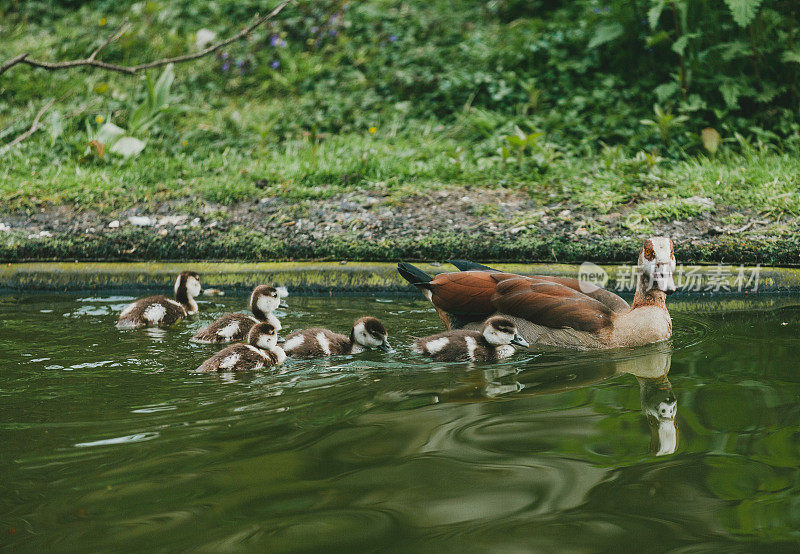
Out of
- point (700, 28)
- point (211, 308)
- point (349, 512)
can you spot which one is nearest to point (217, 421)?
point (349, 512)

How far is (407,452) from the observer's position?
2758 millimetres

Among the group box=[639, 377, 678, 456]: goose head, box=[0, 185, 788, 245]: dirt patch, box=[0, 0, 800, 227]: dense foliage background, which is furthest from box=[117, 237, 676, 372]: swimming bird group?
box=[0, 0, 800, 227]: dense foliage background

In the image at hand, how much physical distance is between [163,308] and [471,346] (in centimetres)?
210

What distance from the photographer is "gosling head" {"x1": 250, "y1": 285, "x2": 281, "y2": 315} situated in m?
5.03

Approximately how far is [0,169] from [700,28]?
7.11 meters

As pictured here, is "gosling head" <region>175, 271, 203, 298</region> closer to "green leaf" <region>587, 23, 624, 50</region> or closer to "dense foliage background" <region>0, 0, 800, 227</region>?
"dense foliage background" <region>0, 0, 800, 227</region>

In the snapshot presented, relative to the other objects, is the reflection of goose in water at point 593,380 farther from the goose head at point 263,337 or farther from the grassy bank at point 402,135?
the grassy bank at point 402,135

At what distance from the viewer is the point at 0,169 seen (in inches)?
322

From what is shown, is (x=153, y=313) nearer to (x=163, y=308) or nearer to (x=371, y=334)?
(x=163, y=308)

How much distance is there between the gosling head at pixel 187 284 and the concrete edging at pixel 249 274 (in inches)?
13.9

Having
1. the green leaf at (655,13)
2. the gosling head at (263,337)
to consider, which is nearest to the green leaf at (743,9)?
the green leaf at (655,13)

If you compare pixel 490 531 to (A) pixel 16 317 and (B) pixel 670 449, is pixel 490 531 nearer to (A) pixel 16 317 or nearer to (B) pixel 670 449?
(B) pixel 670 449

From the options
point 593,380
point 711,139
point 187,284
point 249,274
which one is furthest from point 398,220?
point 711,139

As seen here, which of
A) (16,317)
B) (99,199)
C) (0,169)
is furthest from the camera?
(0,169)
